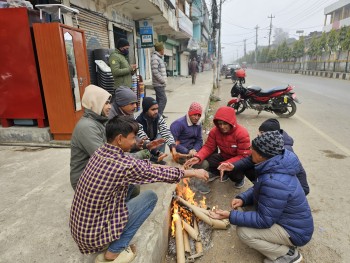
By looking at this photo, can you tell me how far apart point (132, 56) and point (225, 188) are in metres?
10.4

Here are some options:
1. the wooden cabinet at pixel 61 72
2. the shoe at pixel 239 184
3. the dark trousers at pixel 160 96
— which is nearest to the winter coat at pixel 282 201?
the shoe at pixel 239 184

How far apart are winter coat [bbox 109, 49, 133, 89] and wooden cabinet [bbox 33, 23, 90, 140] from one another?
1.93 feet

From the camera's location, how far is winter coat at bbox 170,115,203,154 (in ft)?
13.1

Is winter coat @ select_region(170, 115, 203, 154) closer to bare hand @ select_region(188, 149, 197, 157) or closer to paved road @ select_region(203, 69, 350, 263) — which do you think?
bare hand @ select_region(188, 149, 197, 157)

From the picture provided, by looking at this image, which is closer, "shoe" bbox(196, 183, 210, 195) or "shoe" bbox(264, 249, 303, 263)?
"shoe" bbox(264, 249, 303, 263)

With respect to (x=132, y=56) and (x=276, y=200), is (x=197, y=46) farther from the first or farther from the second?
(x=276, y=200)

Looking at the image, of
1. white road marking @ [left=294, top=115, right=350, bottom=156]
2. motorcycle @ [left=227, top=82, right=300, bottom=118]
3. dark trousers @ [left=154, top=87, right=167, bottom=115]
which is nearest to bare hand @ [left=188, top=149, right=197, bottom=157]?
dark trousers @ [left=154, top=87, right=167, bottom=115]

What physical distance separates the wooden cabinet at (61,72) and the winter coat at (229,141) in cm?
259

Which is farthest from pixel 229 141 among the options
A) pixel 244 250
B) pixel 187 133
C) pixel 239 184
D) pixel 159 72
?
pixel 159 72

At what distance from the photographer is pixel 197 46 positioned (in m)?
26.5

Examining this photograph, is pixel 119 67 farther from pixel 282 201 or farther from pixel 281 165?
pixel 282 201

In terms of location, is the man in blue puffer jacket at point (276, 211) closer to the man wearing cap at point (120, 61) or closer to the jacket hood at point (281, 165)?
the jacket hood at point (281, 165)

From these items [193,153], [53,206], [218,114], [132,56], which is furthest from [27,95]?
[132,56]

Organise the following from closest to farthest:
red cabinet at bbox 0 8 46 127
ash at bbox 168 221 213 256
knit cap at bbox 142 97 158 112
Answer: ash at bbox 168 221 213 256 → knit cap at bbox 142 97 158 112 → red cabinet at bbox 0 8 46 127
